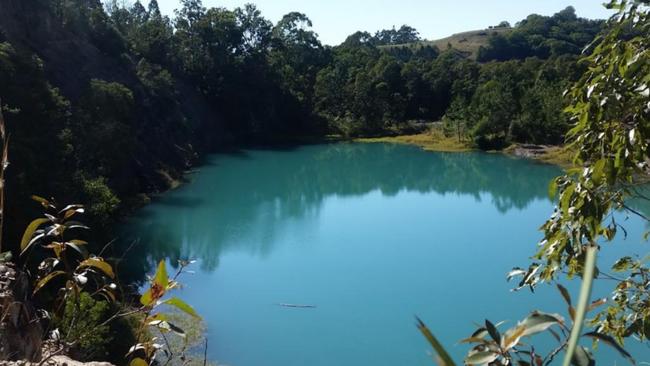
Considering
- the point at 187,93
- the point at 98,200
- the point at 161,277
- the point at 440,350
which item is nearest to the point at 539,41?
the point at 187,93

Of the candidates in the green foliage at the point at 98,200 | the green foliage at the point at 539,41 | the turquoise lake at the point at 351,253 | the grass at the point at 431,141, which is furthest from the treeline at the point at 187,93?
the green foliage at the point at 539,41

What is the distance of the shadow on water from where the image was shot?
14578 mm

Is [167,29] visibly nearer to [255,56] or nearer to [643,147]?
[255,56]

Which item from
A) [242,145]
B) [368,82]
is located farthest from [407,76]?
[242,145]

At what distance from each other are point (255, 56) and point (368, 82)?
21.8 ft

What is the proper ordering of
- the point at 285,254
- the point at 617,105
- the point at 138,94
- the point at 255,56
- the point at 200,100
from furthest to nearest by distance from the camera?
the point at 255,56 → the point at 200,100 → the point at 138,94 → the point at 285,254 → the point at 617,105

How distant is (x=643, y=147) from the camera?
1447 mm

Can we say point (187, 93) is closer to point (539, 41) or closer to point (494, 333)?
point (494, 333)

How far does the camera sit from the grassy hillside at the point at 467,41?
6084 centimetres

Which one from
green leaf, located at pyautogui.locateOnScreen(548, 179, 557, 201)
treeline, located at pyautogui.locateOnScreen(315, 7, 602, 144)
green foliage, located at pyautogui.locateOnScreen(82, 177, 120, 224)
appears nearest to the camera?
green leaf, located at pyautogui.locateOnScreen(548, 179, 557, 201)

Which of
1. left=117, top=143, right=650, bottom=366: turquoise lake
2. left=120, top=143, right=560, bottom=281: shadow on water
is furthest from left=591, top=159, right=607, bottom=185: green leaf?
left=120, top=143, right=560, bottom=281: shadow on water

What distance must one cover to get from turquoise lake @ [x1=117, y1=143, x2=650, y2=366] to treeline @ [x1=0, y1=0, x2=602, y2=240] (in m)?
2.27

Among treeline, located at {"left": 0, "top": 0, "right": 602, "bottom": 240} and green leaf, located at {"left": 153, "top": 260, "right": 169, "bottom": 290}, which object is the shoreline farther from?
green leaf, located at {"left": 153, "top": 260, "right": 169, "bottom": 290}

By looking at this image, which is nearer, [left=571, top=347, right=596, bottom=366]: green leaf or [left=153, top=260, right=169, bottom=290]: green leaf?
[left=571, top=347, right=596, bottom=366]: green leaf
